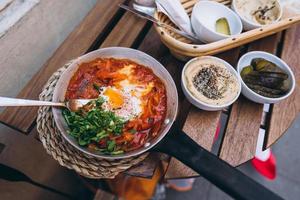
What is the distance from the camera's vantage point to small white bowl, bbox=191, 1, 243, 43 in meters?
1.33

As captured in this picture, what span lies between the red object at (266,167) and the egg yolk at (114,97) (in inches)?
55.4

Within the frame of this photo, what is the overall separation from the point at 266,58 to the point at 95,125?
0.82 metres

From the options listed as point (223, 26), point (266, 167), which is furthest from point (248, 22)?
point (266, 167)

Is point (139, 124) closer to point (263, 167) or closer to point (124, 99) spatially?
point (124, 99)

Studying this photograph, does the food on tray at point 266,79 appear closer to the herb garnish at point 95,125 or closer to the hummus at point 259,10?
the hummus at point 259,10

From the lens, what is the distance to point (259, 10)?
4.92 feet

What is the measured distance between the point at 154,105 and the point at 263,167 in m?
1.37

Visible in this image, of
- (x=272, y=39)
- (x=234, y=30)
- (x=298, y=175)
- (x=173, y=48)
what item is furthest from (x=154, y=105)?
(x=298, y=175)

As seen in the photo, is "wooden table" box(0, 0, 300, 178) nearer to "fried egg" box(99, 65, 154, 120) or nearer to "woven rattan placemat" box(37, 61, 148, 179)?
"woven rattan placemat" box(37, 61, 148, 179)

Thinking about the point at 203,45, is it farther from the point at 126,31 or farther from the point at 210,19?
the point at 126,31

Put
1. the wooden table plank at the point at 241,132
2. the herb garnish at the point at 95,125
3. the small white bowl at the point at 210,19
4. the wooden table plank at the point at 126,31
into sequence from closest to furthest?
the herb garnish at the point at 95,125
the wooden table plank at the point at 241,132
the small white bowl at the point at 210,19
the wooden table plank at the point at 126,31

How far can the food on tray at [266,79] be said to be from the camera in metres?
1.27

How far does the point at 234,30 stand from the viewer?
1426mm

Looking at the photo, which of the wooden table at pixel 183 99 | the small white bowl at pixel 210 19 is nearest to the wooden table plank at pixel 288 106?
the wooden table at pixel 183 99
